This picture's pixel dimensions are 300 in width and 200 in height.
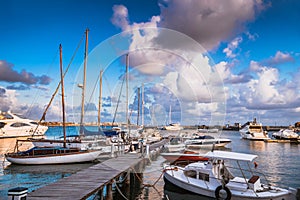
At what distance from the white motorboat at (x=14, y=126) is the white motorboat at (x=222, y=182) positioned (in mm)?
77141

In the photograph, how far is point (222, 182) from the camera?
15938mm

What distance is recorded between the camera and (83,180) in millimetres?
15047

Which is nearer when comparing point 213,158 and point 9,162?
point 213,158

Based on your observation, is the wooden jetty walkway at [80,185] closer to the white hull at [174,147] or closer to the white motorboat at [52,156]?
the white motorboat at [52,156]

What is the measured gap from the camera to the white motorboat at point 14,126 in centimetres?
8494

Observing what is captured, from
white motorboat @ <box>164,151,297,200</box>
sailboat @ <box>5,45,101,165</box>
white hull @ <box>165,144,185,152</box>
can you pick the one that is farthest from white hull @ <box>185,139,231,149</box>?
white motorboat @ <box>164,151,297,200</box>

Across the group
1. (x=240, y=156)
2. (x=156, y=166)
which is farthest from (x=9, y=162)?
(x=240, y=156)

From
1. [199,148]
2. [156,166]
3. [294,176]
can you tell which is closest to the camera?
[294,176]

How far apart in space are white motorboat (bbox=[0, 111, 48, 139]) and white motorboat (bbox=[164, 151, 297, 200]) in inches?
3037

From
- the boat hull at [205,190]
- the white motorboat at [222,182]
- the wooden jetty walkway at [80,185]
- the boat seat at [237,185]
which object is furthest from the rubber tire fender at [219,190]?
the wooden jetty walkway at [80,185]

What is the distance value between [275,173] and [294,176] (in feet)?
6.14

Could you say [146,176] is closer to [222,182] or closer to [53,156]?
[222,182]

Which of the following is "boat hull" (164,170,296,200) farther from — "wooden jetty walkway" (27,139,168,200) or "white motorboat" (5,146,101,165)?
"white motorboat" (5,146,101,165)

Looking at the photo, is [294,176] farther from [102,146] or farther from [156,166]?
[102,146]
